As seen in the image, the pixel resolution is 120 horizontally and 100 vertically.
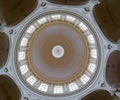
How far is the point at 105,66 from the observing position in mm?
24234

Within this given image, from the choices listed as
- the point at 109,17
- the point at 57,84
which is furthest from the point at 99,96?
the point at 109,17

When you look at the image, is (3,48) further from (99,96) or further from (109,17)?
(99,96)

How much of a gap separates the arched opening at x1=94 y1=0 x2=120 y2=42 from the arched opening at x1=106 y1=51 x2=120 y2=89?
1719 millimetres

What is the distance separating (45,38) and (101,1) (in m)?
12.6

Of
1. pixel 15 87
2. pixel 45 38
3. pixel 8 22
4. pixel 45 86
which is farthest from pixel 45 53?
pixel 8 22

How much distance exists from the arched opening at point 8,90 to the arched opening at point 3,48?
5.27 ft

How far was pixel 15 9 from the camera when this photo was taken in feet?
70.7

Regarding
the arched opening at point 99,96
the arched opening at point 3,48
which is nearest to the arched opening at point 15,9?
the arched opening at point 3,48

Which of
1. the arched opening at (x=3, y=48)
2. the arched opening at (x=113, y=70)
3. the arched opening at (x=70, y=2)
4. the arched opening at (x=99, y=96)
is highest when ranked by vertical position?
the arched opening at (x=70, y=2)

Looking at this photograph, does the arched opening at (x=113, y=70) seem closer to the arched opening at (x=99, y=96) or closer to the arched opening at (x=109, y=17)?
the arched opening at (x=99, y=96)

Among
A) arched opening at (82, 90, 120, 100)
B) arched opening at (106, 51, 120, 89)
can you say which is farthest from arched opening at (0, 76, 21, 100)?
arched opening at (106, 51, 120, 89)

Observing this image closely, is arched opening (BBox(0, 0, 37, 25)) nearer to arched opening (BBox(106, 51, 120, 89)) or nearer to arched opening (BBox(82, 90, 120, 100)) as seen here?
arched opening (BBox(106, 51, 120, 89))

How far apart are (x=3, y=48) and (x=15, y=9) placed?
419 centimetres

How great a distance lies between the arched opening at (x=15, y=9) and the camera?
20.7 m
